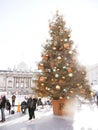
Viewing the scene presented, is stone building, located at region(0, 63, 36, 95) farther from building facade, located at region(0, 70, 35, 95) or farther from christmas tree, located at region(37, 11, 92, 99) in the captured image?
christmas tree, located at region(37, 11, 92, 99)

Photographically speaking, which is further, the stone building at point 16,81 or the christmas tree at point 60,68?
the stone building at point 16,81

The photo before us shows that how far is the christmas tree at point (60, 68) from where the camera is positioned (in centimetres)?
1883

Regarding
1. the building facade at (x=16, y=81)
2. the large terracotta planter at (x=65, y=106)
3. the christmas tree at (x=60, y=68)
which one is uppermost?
the building facade at (x=16, y=81)

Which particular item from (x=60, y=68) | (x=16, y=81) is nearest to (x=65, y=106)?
(x=60, y=68)

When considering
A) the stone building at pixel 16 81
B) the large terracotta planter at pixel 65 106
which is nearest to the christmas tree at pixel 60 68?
the large terracotta planter at pixel 65 106

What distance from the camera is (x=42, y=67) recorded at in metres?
19.8

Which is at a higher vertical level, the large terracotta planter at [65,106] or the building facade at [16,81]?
the building facade at [16,81]

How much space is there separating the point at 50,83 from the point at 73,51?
2.97 m

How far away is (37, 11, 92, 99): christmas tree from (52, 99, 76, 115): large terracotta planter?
1.20ft

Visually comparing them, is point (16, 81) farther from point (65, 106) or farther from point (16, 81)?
point (65, 106)

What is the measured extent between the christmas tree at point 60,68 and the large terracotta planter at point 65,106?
0.36 metres

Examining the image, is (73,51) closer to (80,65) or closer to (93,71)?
(80,65)

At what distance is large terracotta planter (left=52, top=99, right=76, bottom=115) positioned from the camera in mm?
18734

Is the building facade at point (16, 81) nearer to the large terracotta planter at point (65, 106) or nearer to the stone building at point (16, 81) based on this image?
the stone building at point (16, 81)
